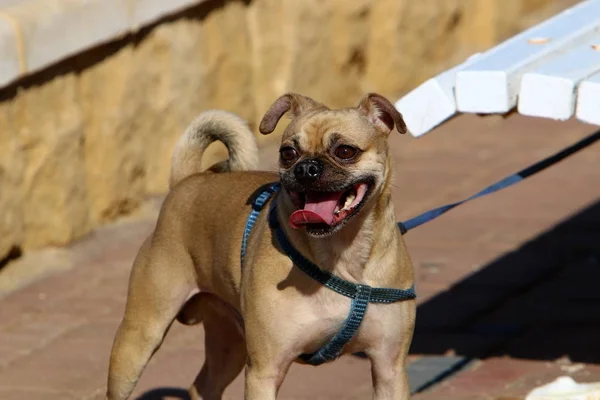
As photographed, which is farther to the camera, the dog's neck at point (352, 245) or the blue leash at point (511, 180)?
the blue leash at point (511, 180)

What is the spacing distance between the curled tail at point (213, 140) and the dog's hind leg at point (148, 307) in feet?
1.79

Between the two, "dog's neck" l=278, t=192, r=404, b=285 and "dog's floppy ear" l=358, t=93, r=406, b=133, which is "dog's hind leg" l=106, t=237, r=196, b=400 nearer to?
"dog's neck" l=278, t=192, r=404, b=285

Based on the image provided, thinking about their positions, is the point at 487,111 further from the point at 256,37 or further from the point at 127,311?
the point at 256,37

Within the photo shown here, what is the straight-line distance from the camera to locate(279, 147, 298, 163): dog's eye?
4.87 m

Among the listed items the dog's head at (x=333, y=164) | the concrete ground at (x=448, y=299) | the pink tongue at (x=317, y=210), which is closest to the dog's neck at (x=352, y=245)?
the dog's head at (x=333, y=164)

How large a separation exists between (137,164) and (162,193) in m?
0.39

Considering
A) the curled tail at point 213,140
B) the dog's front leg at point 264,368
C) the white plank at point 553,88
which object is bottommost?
the dog's front leg at point 264,368

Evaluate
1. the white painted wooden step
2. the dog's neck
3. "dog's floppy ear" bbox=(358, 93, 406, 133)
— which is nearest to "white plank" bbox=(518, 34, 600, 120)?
the white painted wooden step

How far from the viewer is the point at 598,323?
7.27 m

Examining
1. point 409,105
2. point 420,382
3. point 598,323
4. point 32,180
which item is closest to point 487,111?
point 409,105

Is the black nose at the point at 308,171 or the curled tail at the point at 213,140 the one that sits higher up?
the black nose at the point at 308,171

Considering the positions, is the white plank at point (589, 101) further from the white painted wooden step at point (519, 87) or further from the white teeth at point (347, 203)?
the white teeth at point (347, 203)

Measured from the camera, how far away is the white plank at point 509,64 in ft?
18.3

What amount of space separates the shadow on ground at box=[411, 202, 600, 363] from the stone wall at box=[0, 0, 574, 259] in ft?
7.76
